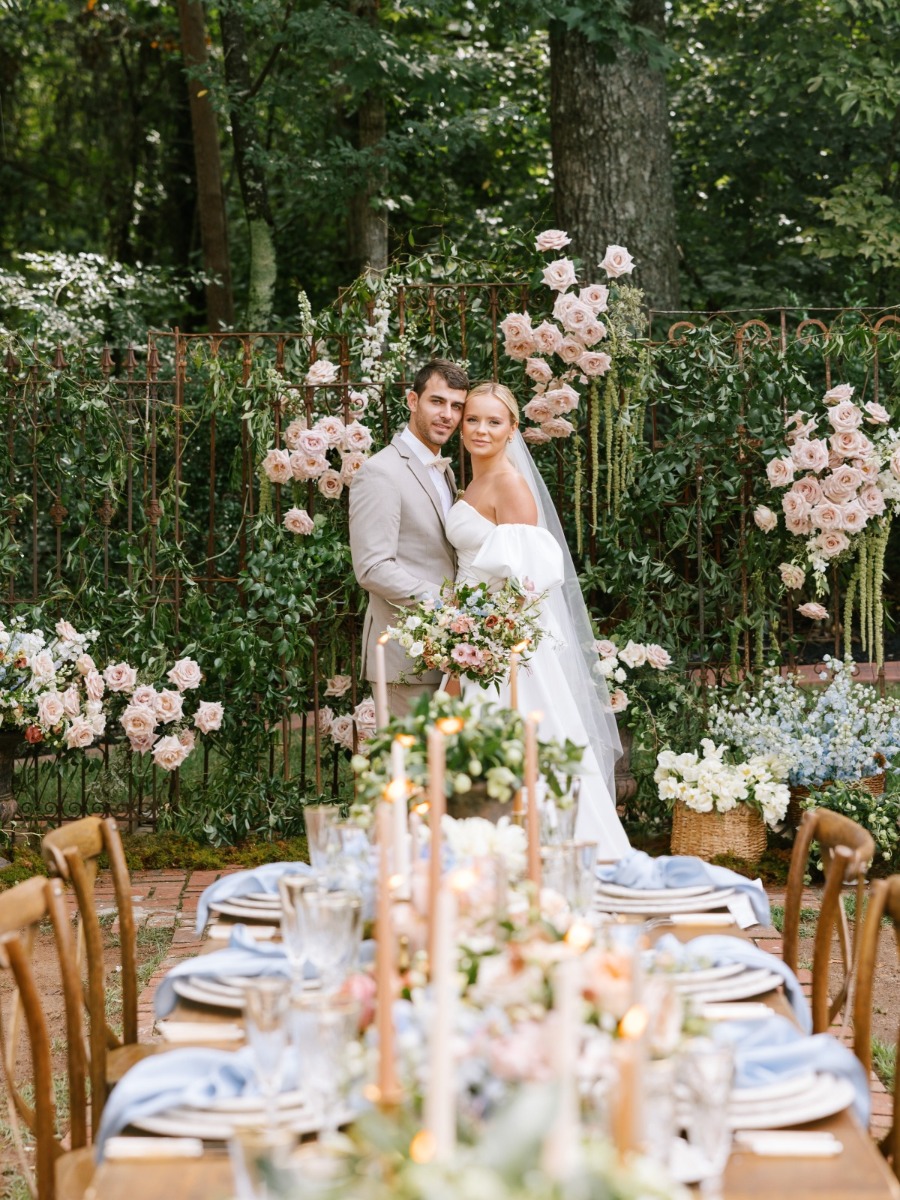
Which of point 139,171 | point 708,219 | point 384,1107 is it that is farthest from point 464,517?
point 139,171

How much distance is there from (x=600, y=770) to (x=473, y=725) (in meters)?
2.48

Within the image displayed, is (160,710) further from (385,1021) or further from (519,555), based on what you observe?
(385,1021)

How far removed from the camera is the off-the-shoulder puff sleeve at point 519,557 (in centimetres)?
447

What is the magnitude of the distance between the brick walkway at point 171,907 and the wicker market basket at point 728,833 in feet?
0.60

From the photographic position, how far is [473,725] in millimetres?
2422

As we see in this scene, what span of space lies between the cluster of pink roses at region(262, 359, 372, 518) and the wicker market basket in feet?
6.11

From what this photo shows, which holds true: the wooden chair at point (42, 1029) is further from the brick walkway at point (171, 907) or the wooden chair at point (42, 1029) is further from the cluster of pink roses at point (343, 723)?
the cluster of pink roses at point (343, 723)

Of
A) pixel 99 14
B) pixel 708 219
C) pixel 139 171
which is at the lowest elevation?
pixel 708 219

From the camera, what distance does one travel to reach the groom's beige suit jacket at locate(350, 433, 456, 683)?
4520 millimetres

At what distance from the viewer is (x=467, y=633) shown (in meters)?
4.17

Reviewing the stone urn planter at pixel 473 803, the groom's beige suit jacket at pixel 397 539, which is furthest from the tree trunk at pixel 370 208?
the stone urn planter at pixel 473 803

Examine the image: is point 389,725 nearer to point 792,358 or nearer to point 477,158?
point 792,358

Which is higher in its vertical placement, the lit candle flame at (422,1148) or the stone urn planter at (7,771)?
the lit candle flame at (422,1148)

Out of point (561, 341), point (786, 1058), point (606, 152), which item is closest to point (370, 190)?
point (606, 152)
